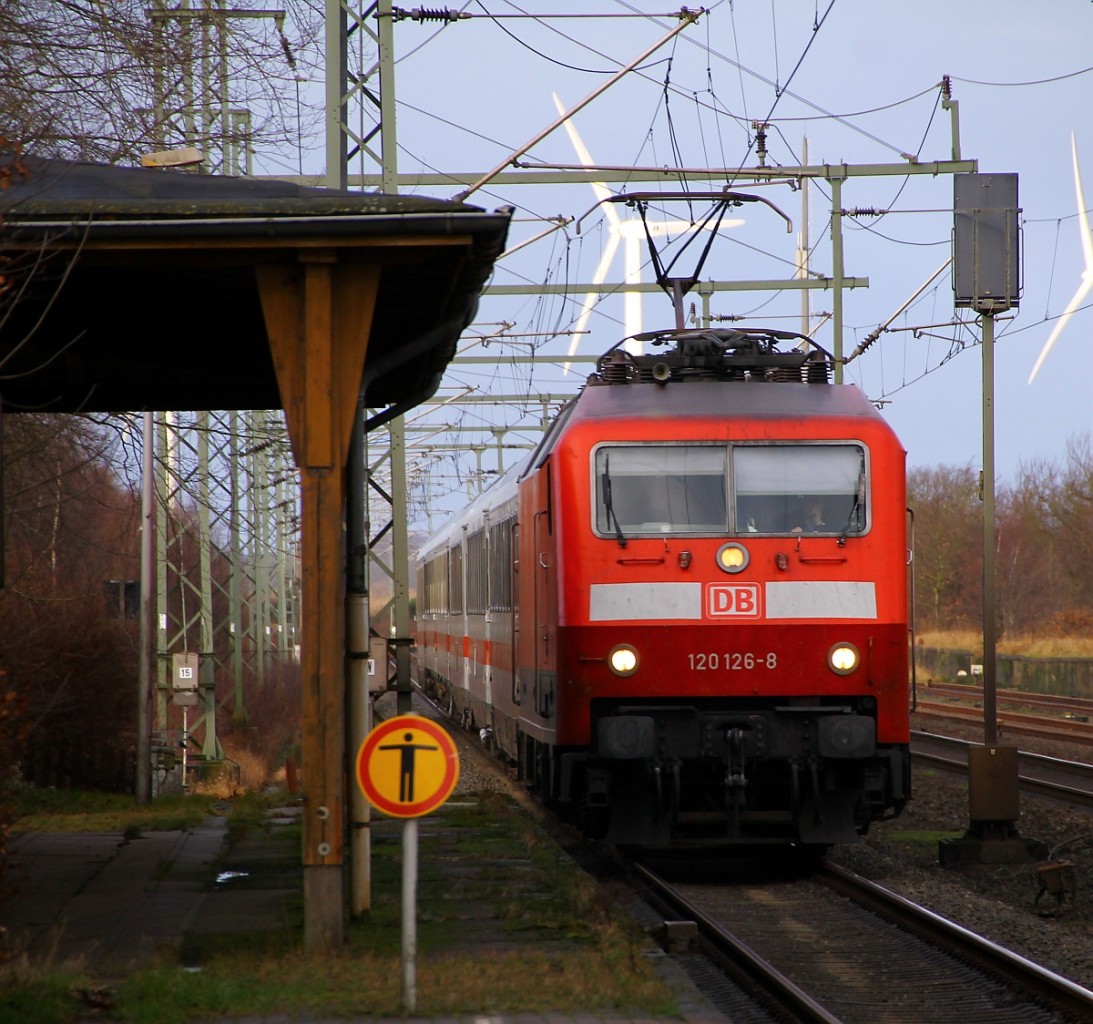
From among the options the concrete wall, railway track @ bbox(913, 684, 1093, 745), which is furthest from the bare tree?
the concrete wall

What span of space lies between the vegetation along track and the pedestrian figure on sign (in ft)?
6.15

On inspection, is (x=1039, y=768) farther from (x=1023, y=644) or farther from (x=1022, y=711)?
(x=1023, y=644)

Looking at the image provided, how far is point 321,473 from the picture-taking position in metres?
8.45

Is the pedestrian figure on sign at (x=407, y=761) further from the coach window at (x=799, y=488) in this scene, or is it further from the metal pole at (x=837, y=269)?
the metal pole at (x=837, y=269)

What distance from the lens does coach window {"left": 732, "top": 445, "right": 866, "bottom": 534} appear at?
1100 cm

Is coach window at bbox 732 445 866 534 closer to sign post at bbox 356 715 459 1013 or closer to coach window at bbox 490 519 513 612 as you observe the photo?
coach window at bbox 490 519 513 612

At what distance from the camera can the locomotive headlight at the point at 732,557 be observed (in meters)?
10.9

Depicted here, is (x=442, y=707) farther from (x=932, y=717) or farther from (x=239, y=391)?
(x=239, y=391)

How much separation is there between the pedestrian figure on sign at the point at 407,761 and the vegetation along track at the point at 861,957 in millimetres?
1873

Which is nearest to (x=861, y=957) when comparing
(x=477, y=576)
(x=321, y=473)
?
(x=321, y=473)

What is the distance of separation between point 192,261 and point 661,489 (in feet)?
12.9

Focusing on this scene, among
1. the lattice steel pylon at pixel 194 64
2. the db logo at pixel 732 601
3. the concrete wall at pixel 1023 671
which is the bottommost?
the concrete wall at pixel 1023 671

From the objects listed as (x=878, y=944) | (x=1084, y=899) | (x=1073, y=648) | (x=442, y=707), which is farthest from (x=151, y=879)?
(x=1073, y=648)

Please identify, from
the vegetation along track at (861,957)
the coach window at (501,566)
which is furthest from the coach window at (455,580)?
the vegetation along track at (861,957)
